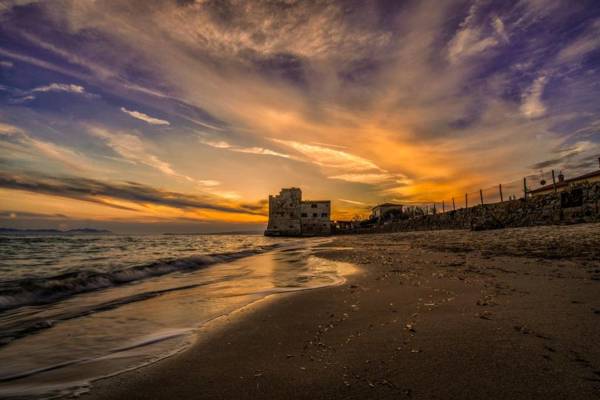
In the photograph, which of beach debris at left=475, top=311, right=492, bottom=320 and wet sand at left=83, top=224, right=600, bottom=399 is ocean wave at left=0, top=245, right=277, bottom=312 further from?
beach debris at left=475, top=311, right=492, bottom=320

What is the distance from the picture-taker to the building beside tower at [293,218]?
71.9 m

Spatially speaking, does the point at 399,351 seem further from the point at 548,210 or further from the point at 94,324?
the point at 548,210

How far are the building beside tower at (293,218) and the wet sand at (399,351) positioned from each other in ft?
Result: 222

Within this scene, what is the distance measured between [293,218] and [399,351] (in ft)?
230

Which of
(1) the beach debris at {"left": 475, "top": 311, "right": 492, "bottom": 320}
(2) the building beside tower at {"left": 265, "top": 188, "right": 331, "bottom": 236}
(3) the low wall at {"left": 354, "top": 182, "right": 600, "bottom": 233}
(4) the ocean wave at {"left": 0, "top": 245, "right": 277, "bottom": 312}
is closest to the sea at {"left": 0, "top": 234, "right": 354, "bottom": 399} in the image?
(4) the ocean wave at {"left": 0, "top": 245, "right": 277, "bottom": 312}

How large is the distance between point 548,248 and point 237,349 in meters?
10.7

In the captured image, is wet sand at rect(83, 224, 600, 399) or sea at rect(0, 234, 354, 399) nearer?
wet sand at rect(83, 224, 600, 399)

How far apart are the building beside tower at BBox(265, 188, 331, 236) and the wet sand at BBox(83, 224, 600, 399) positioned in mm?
67518

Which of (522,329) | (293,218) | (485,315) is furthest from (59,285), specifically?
(293,218)

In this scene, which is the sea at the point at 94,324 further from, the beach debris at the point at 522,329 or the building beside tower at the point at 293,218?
the building beside tower at the point at 293,218

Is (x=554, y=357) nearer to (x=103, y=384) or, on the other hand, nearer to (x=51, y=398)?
(x=103, y=384)

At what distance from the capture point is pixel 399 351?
2.46m

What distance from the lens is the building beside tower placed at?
71938 millimetres

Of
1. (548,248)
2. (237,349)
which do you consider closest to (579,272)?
(548,248)
